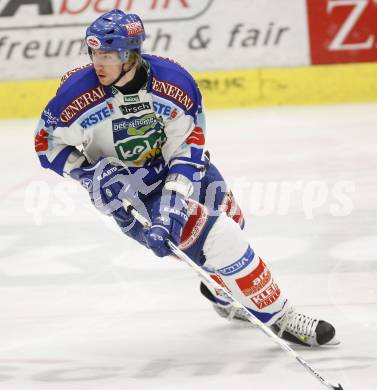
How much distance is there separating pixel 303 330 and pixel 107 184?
86cm

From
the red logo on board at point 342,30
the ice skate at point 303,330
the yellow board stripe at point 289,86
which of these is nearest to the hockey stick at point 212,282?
the ice skate at point 303,330

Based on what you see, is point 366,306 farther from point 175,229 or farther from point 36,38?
point 36,38

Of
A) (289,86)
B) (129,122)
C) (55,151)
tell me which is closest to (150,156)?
(129,122)

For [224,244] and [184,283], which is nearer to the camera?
[224,244]

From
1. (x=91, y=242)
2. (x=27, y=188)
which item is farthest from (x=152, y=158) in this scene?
(x=27, y=188)

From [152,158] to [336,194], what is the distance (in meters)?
2.56

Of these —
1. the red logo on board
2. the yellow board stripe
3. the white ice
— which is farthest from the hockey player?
the red logo on board

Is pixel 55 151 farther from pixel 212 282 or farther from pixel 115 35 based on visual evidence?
pixel 212 282

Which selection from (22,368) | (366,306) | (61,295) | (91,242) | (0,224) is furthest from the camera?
(0,224)

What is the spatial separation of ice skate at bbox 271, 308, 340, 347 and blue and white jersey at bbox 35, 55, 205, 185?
624mm

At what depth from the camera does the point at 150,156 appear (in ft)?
12.4

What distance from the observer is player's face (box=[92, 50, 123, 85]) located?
11.4 feet

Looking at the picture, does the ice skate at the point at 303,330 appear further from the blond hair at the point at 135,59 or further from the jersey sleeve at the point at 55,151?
the blond hair at the point at 135,59

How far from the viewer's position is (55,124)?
366 cm
